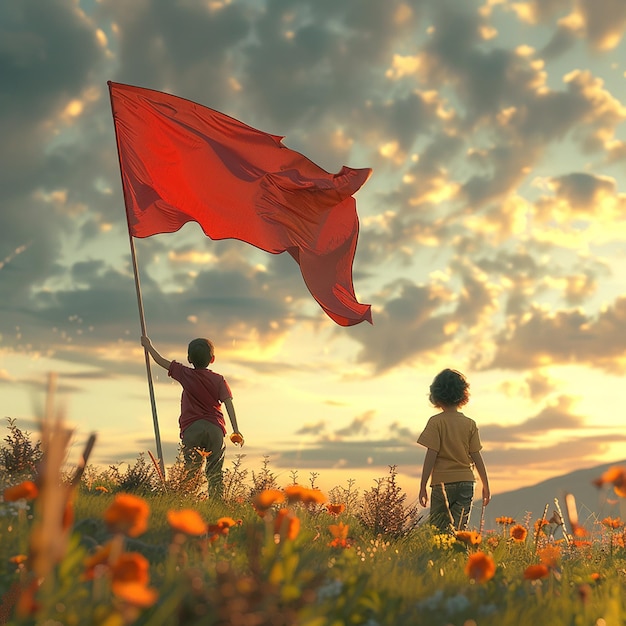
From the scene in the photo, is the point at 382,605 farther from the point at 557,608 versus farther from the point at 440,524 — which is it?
the point at 440,524

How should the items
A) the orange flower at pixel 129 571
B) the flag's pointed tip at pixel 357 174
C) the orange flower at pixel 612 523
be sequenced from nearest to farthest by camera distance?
the orange flower at pixel 129 571, the orange flower at pixel 612 523, the flag's pointed tip at pixel 357 174

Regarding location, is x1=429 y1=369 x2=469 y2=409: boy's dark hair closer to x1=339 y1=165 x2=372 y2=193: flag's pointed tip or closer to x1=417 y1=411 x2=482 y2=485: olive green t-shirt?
x1=417 y1=411 x2=482 y2=485: olive green t-shirt

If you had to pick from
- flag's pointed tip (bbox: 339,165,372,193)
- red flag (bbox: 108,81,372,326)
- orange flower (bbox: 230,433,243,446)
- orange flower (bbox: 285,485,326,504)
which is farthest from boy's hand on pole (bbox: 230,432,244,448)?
orange flower (bbox: 285,485,326,504)

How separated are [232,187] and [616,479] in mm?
8090

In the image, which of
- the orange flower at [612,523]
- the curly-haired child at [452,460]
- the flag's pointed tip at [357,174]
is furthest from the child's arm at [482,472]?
the flag's pointed tip at [357,174]

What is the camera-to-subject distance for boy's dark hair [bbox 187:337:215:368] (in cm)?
990

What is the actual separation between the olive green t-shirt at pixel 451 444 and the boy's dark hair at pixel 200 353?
119 inches

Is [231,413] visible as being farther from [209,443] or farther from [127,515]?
[127,515]

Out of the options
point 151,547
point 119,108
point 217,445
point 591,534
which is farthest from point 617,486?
point 119,108

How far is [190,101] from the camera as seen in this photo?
429 inches

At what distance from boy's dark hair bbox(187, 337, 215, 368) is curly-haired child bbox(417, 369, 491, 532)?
3031mm

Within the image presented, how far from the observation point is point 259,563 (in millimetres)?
3410

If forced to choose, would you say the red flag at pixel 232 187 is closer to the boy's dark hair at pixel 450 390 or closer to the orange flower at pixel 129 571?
the boy's dark hair at pixel 450 390

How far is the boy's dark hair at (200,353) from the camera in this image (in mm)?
9898
